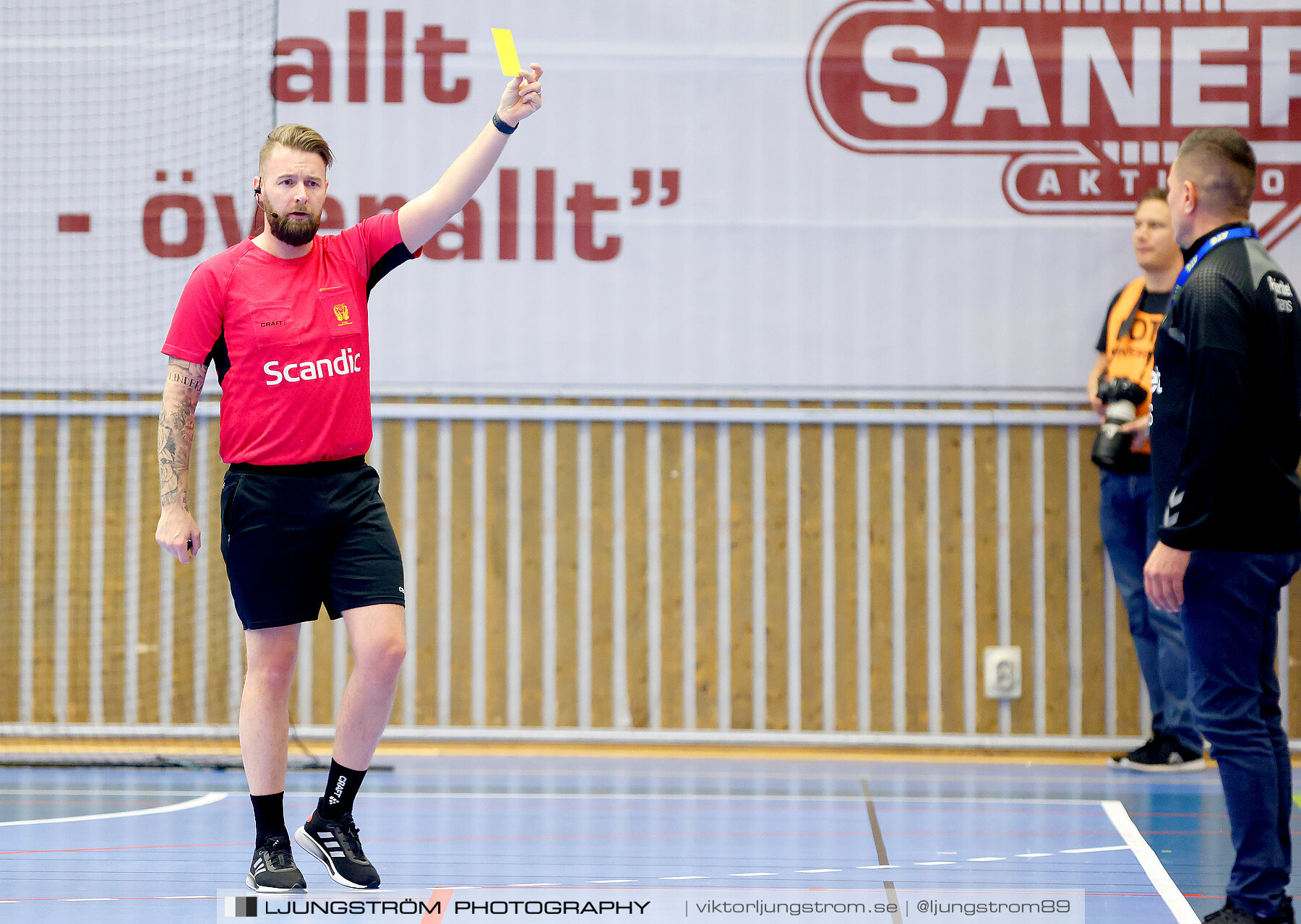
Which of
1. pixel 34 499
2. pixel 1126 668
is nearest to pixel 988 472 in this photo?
pixel 1126 668

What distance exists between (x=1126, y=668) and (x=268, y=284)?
168 inches

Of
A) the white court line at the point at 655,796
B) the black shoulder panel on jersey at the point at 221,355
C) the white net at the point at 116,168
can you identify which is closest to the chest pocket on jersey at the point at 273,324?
the black shoulder panel on jersey at the point at 221,355

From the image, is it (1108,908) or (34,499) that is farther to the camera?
(34,499)

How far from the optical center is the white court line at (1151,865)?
370cm

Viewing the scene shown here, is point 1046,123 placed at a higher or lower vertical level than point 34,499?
higher

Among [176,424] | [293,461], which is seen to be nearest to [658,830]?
[293,461]

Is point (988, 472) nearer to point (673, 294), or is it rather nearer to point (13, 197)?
point (673, 294)

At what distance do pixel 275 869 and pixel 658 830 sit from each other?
57.0 inches

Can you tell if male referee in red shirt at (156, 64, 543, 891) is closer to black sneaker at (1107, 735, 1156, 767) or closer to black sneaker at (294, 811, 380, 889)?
black sneaker at (294, 811, 380, 889)

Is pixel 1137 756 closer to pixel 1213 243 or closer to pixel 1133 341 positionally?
pixel 1133 341

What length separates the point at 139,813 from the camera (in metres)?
4.91

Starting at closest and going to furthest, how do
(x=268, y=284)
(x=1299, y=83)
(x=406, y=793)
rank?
(x=268, y=284) < (x=406, y=793) < (x=1299, y=83)

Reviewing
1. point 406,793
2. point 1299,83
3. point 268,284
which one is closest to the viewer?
point 268,284

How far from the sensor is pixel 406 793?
5238mm
